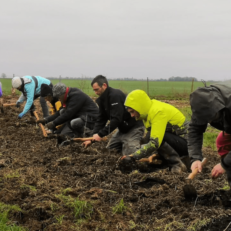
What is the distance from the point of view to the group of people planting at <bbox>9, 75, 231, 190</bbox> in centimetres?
279

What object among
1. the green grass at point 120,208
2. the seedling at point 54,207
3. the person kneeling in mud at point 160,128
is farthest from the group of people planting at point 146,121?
the seedling at point 54,207

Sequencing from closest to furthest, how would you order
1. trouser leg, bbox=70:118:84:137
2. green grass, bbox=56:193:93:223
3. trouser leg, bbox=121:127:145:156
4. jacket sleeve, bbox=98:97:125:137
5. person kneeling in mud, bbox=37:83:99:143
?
green grass, bbox=56:193:93:223 → jacket sleeve, bbox=98:97:125:137 → trouser leg, bbox=121:127:145:156 → person kneeling in mud, bbox=37:83:99:143 → trouser leg, bbox=70:118:84:137

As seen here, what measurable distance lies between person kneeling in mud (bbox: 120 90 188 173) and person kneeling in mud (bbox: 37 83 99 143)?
246 centimetres

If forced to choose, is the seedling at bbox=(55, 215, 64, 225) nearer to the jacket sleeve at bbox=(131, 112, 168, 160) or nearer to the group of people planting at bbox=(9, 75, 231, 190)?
the group of people planting at bbox=(9, 75, 231, 190)

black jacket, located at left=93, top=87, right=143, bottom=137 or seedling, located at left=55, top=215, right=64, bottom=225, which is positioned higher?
black jacket, located at left=93, top=87, right=143, bottom=137

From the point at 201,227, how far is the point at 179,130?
2293mm

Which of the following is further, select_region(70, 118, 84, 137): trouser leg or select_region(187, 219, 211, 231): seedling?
select_region(70, 118, 84, 137): trouser leg

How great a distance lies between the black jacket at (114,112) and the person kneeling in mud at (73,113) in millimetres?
1067

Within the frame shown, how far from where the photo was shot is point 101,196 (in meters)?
3.72

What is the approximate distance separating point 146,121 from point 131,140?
1200 millimetres

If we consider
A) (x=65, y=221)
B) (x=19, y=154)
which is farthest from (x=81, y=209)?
(x=19, y=154)

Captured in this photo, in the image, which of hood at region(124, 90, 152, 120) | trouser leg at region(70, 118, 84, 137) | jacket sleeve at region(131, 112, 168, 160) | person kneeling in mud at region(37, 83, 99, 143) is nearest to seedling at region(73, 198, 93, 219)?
jacket sleeve at region(131, 112, 168, 160)

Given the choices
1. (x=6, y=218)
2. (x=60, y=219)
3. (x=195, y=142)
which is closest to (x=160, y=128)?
(x=195, y=142)

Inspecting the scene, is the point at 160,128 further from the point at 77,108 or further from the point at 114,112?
the point at 77,108
